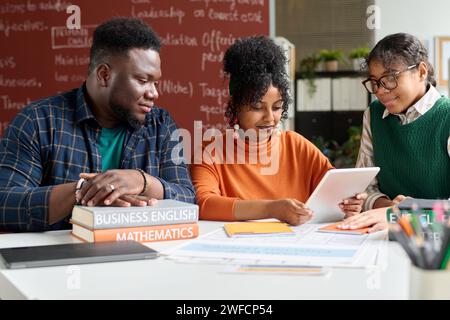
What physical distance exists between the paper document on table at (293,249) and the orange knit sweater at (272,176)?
1.61ft

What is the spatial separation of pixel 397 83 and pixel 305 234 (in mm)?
692

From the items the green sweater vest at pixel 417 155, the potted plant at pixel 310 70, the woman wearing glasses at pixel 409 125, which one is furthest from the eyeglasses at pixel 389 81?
the potted plant at pixel 310 70

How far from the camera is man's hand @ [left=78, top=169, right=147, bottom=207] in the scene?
1.43 meters

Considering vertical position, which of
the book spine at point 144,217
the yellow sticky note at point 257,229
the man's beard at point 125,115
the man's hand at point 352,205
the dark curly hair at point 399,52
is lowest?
the yellow sticky note at point 257,229

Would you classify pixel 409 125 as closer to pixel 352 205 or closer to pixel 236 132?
pixel 352 205

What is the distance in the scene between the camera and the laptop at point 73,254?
1.07 metres

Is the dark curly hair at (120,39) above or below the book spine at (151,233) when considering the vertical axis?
above

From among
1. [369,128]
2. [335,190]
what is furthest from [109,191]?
[369,128]

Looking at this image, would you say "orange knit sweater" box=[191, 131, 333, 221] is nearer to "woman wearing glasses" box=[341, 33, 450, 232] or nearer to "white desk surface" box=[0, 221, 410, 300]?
"woman wearing glasses" box=[341, 33, 450, 232]

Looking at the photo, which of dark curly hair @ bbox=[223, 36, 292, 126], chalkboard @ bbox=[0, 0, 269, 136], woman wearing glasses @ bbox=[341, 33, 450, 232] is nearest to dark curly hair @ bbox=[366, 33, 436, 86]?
woman wearing glasses @ bbox=[341, 33, 450, 232]

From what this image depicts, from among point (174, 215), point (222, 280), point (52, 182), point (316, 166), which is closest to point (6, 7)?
point (52, 182)

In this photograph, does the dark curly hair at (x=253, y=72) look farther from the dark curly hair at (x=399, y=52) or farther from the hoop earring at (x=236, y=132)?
the dark curly hair at (x=399, y=52)

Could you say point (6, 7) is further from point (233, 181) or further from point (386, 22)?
point (386, 22)
